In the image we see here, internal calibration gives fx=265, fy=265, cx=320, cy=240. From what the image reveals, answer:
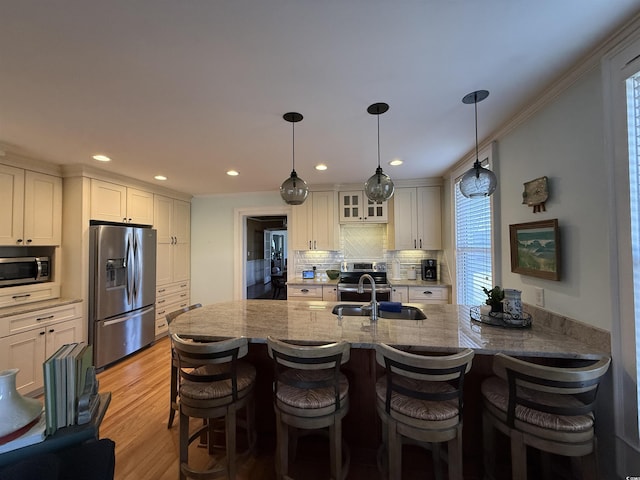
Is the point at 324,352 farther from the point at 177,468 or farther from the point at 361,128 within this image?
the point at 361,128

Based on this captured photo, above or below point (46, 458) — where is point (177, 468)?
below

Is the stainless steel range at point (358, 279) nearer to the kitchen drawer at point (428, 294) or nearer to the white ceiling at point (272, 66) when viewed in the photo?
the kitchen drawer at point (428, 294)

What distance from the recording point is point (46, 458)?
75cm

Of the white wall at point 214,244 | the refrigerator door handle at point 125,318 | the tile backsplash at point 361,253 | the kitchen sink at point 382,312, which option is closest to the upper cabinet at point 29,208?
the refrigerator door handle at point 125,318

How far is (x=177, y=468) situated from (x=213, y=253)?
3.50m

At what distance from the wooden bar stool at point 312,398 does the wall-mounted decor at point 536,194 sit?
1657mm

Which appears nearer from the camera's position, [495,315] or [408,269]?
[495,315]

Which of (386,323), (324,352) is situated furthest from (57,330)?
(386,323)

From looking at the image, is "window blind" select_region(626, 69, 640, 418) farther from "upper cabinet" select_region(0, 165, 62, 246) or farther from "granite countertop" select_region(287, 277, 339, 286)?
"upper cabinet" select_region(0, 165, 62, 246)

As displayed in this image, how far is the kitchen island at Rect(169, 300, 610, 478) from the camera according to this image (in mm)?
1509

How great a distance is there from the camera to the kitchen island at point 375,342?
1.51 m

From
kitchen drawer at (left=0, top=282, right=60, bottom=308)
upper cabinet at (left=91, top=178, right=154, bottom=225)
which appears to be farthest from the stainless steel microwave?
upper cabinet at (left=91, top=178, right=154, bottom=225)

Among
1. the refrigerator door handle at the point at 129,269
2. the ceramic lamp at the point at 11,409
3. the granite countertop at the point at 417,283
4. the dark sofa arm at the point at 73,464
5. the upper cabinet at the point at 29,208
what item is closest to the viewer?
the dark sofa arm at the point at 73,464

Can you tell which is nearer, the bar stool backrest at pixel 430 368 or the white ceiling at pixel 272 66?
the white ceiling at pixel 272 66
